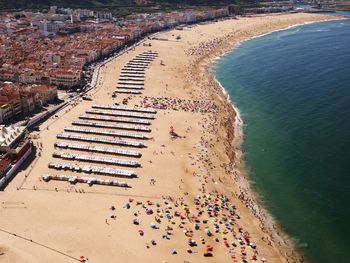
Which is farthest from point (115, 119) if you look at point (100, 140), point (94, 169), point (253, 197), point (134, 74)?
point (134, 74)

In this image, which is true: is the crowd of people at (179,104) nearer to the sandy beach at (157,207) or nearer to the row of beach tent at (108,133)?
the sandy beach at (157,207)

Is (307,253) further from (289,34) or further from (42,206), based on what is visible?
(289,34)

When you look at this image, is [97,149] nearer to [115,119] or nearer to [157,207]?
[115,119]

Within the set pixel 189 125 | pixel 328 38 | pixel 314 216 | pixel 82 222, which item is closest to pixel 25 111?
pixel 189 125

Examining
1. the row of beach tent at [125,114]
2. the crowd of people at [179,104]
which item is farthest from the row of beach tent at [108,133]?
the crowd of people at [179,104]

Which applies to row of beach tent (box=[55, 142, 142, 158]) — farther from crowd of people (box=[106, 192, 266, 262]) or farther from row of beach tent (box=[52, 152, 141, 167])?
crowd of people (box=[106, 192, 266, 262])
